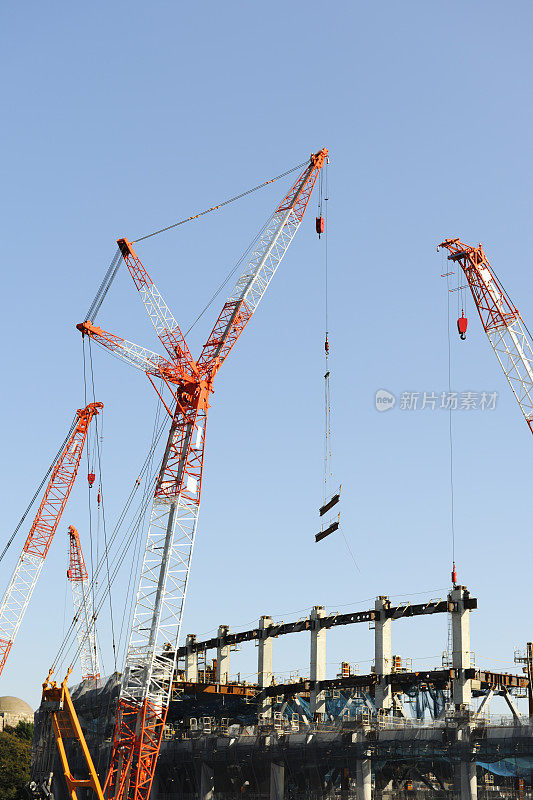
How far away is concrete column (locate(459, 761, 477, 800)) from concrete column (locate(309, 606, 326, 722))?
24189 mm

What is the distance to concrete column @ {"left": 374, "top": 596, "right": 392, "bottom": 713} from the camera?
83.2 metres

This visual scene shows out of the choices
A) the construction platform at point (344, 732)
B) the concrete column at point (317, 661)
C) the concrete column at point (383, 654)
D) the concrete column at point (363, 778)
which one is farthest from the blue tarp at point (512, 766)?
the concrete column at point (317, 661)

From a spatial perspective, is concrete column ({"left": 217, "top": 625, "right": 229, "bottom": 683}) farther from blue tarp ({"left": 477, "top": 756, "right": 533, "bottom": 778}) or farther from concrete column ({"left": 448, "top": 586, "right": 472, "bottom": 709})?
blue tarp ({"left": 477, "top": 756, "right": 533, "bottom": 778})

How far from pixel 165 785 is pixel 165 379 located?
42521 mm

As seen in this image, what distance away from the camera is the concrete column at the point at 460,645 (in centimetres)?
7656

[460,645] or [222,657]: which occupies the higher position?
[222,657]

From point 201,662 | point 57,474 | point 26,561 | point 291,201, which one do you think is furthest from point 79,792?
point 291,201

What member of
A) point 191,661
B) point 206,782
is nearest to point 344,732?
point 206,782

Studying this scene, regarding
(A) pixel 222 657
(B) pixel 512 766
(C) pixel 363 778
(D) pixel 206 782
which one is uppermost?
(A) pixel 222 657

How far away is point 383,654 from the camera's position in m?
84.0

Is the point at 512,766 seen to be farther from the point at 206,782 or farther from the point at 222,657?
the point at 222,657

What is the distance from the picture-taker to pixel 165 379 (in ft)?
287

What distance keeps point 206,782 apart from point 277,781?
10.4m

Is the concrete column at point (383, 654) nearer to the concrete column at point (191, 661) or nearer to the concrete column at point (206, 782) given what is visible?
the concrete column at point (206, 782)
